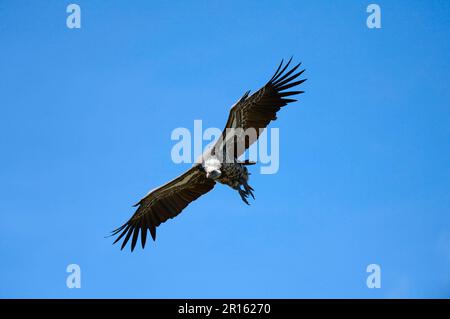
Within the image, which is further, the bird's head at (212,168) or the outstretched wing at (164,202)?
the outstretched wing at (164,202)

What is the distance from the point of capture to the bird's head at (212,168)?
16766 millimetres

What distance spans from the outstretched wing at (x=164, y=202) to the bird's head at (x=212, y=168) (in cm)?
64

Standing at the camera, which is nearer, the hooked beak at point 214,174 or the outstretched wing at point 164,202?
the hooked beak at point 214,174

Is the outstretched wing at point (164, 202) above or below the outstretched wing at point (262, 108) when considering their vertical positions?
below

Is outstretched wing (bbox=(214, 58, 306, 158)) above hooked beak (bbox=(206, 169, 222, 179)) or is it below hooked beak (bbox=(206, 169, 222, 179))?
above

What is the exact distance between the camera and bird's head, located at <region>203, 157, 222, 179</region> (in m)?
16.8

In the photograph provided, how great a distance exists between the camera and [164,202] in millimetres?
18844

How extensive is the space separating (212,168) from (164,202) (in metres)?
2.59

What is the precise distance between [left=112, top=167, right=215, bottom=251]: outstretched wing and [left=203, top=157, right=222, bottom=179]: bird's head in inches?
25.1

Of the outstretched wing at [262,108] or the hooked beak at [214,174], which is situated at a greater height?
the outstretched wing at [262,108]
